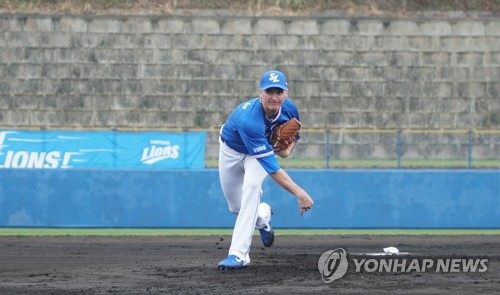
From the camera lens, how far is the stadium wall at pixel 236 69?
29562mm

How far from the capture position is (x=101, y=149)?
21.4 meters

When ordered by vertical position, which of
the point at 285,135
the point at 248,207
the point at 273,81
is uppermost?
the point at 273,81

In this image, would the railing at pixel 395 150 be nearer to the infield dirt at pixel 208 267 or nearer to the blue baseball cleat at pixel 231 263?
the infield dirt at pixel 208 267

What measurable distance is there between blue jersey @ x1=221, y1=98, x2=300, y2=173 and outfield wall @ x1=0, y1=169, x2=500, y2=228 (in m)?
6.01

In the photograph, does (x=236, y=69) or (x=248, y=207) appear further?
(x=236, y=69)

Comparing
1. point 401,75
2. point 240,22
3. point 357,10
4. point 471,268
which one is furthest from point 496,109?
point 471,268

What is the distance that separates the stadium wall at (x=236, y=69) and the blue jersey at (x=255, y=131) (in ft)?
60.4

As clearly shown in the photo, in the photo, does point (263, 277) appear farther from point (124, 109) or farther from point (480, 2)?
point (480, 2)

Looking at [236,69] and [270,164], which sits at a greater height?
[236,69]

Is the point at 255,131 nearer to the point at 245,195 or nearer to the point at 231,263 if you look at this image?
the point at 245,195

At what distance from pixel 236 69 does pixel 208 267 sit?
1920 cm

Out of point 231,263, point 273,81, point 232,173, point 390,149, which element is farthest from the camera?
point 390,149

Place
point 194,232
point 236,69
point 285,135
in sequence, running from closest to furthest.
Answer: point 285,135
point 194,232
point 236,69

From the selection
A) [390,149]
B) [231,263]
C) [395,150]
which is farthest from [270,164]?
[395,150]
